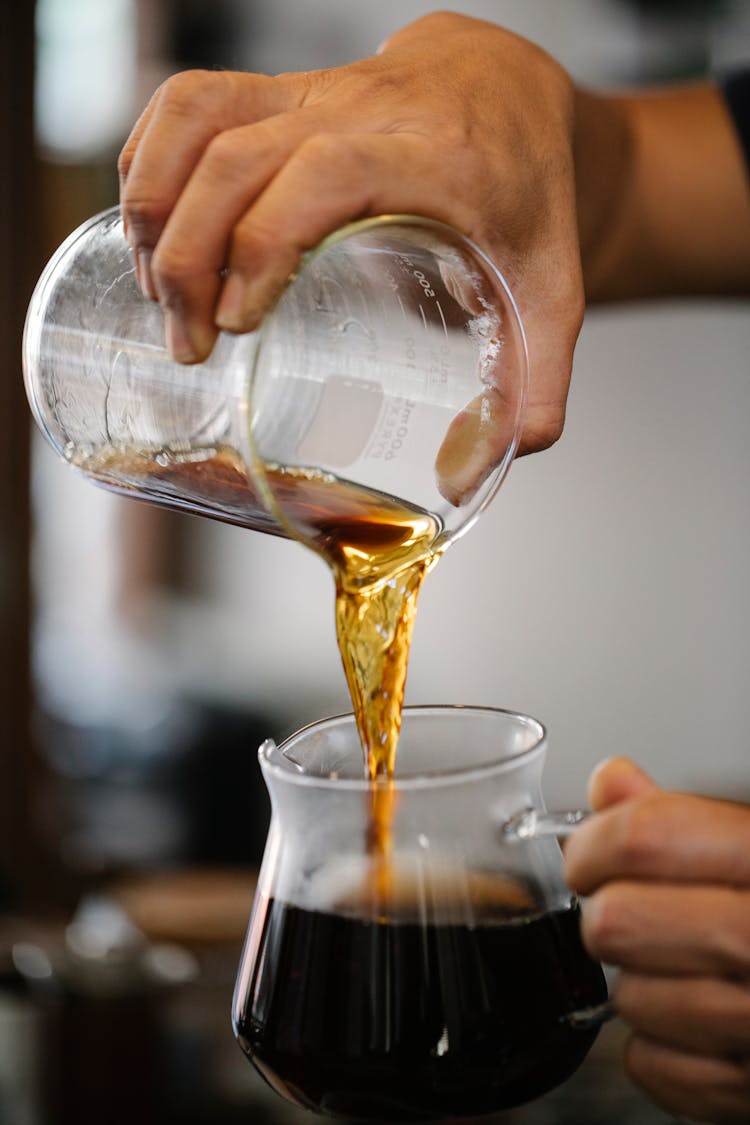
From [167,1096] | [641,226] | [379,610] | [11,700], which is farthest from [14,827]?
[379,610]

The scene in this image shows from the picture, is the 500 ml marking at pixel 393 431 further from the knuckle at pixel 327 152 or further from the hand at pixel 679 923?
the hand at pixel 679 923

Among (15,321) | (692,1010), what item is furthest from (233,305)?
(15,321)

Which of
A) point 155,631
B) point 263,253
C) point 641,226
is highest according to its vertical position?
point 263,253

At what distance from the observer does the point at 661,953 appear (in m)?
0.71

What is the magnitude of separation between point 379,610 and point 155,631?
3.47 m

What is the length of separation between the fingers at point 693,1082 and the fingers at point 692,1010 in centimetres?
1

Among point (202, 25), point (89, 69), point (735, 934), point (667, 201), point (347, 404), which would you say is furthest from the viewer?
point (202, 25)

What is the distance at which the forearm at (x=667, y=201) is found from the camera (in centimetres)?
137

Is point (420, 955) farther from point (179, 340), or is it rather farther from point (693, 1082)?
point (179, 340)

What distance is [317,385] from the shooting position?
2.56 feet

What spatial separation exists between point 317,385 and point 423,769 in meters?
0.27

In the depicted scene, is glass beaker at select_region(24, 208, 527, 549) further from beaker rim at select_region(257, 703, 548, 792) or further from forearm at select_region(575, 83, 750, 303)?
forearm at select_region(575, 83, 750, 303)

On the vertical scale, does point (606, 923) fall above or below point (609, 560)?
above

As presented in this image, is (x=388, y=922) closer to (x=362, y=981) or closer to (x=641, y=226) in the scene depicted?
(x=362, y=981)
